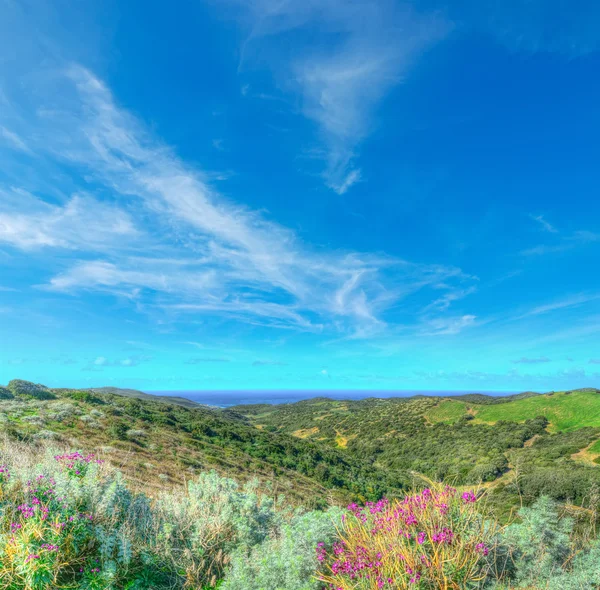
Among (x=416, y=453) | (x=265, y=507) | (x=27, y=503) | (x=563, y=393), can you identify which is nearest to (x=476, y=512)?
(x=265, y=507)

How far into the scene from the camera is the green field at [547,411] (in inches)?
1678

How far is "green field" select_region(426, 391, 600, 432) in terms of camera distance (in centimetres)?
4262

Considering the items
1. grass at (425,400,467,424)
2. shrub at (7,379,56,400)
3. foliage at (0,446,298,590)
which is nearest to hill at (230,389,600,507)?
grass at (425,400,467,424)

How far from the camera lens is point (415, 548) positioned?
4.17 m

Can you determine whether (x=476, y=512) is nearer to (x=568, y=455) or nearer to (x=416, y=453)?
(x=568, y=455)

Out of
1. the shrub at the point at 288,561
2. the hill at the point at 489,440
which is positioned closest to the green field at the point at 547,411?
the hill at the point at 489,440

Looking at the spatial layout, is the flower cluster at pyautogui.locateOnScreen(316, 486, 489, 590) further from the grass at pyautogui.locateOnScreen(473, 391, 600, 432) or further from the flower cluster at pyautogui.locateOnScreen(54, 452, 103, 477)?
the grass at pyautogui.locateOnScreen(473, 391, 600, 432)

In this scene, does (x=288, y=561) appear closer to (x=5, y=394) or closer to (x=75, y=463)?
(x=75, y=463)

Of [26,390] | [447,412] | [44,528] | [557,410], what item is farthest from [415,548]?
[447,412]

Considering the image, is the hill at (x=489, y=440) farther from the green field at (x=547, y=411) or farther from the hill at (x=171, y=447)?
the hill at (x=171, y=447)

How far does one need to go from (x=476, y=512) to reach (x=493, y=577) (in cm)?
143

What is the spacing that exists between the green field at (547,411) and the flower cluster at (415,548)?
47.7 metres

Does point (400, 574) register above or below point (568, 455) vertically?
above

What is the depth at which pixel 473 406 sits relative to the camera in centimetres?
5975
